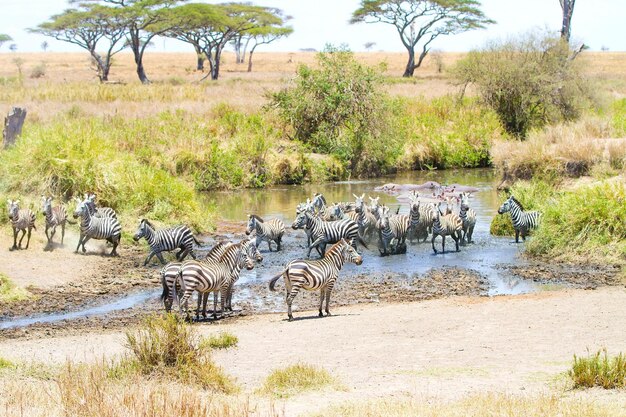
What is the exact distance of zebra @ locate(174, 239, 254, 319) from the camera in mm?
13172

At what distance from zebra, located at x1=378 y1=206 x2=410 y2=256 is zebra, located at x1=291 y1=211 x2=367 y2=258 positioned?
0.46m

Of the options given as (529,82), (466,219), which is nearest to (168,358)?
(466,219)

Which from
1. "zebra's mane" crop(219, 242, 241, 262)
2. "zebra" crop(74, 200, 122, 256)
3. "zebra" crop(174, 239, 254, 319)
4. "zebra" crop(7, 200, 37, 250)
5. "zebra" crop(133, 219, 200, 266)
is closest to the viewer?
"zebra" crop(174, 239, 254, 319)

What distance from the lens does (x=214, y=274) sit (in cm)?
1345

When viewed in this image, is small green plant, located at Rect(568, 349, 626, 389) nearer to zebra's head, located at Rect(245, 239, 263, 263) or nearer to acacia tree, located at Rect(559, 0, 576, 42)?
zebra's head, located at Rect(245, 239, 263, 263)

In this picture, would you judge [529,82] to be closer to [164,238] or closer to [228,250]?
[164,238]

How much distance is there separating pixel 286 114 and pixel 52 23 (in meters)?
36.7

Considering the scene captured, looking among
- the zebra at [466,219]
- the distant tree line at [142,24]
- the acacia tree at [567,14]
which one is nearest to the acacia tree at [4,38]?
the distant tree line at [142,24]

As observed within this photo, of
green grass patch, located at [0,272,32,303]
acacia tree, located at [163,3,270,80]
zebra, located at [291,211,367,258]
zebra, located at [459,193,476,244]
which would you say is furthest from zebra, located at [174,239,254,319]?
acacia tree, located at [163,3,270,80]

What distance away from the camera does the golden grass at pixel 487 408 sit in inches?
298

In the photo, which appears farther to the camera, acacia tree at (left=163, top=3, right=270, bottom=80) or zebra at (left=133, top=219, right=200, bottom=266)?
acacia tree at (left=163, top=3, right=270, bottom=80)

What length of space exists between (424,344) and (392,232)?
8343 millimetres

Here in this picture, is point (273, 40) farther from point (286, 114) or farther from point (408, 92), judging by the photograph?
point (286, 114)

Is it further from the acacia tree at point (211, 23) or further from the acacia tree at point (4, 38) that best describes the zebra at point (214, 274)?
the acacia tree at point (4, 38)
